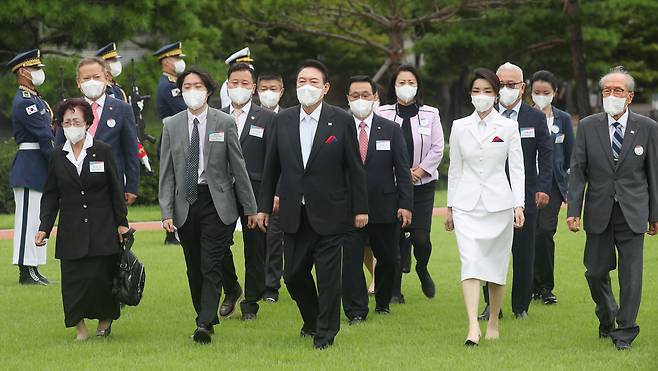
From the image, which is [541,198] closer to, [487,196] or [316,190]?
[487,196]

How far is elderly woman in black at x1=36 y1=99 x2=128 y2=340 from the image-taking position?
9781 millimetres

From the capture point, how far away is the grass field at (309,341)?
8.82 m

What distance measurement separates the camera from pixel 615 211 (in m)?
9.41

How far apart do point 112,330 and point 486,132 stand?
11.4 ft

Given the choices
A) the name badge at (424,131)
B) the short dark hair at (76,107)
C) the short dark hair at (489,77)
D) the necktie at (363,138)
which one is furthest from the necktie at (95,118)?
the short dark hair at (489,77)

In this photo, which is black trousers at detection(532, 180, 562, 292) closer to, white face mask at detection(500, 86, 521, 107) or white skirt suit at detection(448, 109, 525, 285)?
white face mask at detection(500, 86, 521, 107)

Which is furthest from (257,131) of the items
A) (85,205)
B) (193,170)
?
(85,205)

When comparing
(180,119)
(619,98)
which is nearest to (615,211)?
(619,98)

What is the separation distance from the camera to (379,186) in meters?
11.1

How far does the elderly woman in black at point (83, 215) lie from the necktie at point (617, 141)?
378 cm

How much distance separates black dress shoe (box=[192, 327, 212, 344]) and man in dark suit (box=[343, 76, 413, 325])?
1.65 meters

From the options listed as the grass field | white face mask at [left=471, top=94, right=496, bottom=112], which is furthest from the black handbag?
white face mask at [left=471, top=94, right=496, bottom=112]

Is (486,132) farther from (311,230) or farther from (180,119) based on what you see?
(180,119)

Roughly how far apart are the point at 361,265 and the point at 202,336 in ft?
6.03
